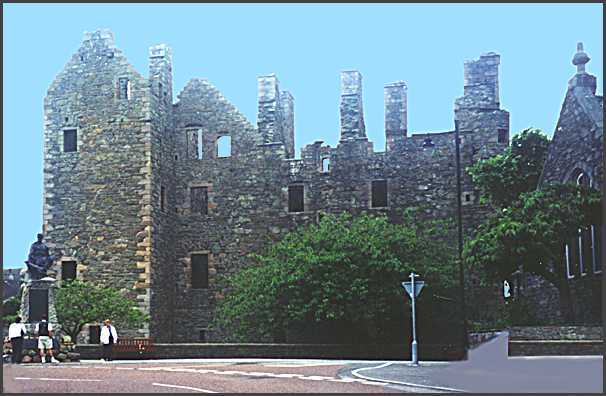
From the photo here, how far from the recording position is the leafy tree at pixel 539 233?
29.8 metres

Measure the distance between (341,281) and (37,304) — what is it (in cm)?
1071

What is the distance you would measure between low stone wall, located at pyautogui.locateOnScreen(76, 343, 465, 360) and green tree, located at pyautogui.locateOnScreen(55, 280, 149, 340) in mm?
6127

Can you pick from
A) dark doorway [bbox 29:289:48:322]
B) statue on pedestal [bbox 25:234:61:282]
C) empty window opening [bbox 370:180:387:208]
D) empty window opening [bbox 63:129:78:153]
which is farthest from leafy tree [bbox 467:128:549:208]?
dark doorway [bbox 29:289:48:322]

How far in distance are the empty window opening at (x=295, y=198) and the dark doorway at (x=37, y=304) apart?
16348 millimetres

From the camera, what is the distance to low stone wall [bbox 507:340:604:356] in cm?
2430

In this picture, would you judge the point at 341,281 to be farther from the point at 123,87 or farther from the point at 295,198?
the point at 123,87

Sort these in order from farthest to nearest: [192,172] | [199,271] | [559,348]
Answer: [192,172]
[199,271]
[559,348]

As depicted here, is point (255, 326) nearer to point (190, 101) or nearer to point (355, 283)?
point (355, 283)

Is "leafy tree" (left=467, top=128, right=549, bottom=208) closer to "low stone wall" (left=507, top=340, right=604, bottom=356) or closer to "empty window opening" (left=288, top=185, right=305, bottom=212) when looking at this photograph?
"empty window opening" (left=288, top=185, right=305, bottom=212)

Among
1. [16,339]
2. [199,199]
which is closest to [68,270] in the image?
[199,199]

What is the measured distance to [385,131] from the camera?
1687 inches

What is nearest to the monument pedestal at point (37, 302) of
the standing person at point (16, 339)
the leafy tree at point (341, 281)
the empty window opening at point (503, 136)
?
the standing person at point (16, 339)

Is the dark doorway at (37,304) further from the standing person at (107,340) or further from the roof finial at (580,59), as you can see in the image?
the roof finial at (580,59)

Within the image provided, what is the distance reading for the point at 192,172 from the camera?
144 ft
